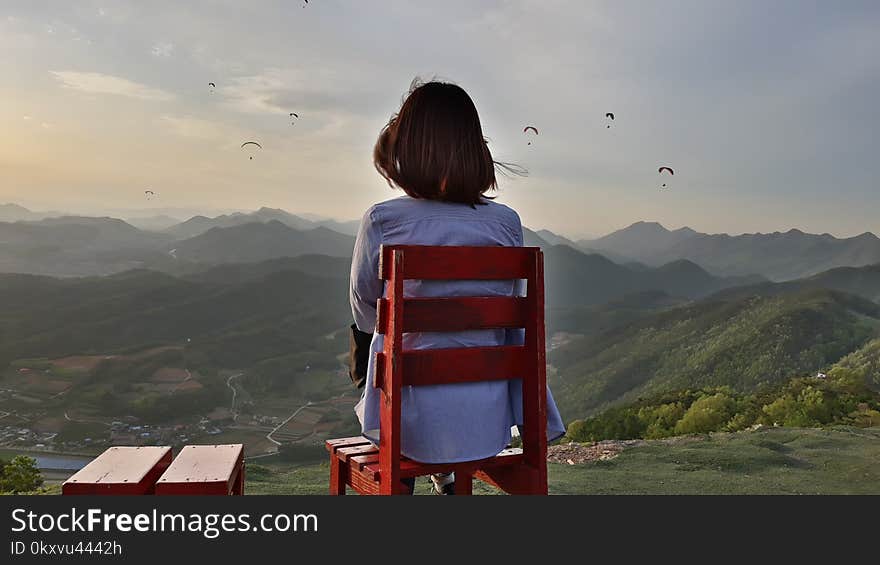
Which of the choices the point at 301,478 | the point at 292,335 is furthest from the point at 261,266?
the point at 301,478

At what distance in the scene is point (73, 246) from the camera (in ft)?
327

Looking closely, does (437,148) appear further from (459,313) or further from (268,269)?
(268,269)

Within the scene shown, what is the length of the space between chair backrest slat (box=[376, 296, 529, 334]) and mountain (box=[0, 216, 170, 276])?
90022mm

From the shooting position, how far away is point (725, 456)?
22.1 ft

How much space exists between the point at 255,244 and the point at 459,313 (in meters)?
128

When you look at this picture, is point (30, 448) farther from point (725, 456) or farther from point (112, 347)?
point (725, 456)

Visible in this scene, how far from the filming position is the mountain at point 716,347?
25.1 m

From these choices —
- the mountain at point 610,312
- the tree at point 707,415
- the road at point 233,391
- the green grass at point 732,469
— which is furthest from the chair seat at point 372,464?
the road at point 233,391

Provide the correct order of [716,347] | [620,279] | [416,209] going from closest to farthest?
1. [416,209]
2. [716,347]
3. [620,279]

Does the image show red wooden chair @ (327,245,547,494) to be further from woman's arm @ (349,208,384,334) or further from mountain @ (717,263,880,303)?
mountain @ (717,263,880,303)

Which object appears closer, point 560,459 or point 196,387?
point 560,459

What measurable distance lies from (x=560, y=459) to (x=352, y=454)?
15.5 feet

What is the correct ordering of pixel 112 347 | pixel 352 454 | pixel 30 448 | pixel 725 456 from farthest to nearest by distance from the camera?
pixel 112 347, pixel 30 448, pixel 725 456, pixel 352 454

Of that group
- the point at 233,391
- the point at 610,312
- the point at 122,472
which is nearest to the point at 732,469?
the point at 122,472
